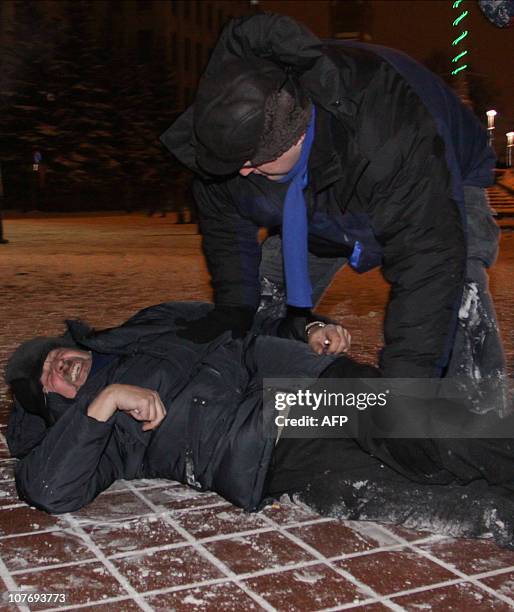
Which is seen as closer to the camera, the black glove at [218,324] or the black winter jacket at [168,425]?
the black winter jacket at [168,425]

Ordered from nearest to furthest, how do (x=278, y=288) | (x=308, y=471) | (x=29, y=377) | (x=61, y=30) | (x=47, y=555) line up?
(x=47, y=555), (x=308, y=471), (x=29, y=377), (x=278, y=288), (x=61, y=30)

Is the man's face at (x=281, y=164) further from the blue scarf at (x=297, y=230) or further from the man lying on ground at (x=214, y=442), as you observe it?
the man lying on ground at (x=214, y=442)

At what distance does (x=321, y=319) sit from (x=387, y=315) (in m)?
0.90

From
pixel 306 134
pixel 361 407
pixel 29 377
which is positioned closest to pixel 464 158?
pixel 306 134

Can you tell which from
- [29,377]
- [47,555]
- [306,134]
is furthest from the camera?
[29,377]

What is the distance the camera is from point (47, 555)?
2.65m

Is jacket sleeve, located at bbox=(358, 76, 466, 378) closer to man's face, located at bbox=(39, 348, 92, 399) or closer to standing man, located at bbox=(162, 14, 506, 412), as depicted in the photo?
standing man, located at bbox=(162, 14, 506, 412)

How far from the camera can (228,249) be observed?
3.32m

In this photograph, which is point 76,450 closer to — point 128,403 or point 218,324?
point 128,403

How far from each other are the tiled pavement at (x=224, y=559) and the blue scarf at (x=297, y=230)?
29.9 inches

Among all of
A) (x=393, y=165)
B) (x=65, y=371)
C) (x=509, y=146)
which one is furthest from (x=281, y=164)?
(x=509, y=146)

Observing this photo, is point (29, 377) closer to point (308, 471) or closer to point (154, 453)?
point (154, 453)

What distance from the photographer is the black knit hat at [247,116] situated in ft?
7.42

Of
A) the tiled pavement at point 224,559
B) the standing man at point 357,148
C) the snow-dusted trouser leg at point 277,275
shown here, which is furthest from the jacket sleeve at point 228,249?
the tiled pavement at point 224,559
